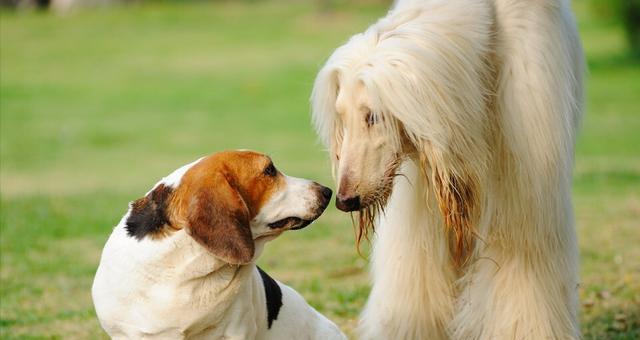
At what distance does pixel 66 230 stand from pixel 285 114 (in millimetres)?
12333

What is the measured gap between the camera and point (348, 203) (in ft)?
16.3

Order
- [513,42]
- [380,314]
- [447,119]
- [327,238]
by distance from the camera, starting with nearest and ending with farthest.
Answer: [447,119], [513,42], [380,314], [327,238]

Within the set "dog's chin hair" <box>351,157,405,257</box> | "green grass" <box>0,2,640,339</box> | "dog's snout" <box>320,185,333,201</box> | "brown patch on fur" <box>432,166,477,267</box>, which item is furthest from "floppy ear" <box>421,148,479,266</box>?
"green grass" <box>0,2,640,339</box>

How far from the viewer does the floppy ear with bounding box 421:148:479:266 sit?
501 centimetres

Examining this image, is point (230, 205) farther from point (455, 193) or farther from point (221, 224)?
point (455, 193)

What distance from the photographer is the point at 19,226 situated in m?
11.4

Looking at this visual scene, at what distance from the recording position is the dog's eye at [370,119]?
16.2 ft

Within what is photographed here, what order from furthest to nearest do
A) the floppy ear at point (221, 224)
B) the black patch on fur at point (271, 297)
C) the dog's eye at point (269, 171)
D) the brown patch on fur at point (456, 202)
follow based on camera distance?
the black patch on fur at point (271, 297), the dog's eye at point (269, 171), the brown patch on fur at point (456, 202), the floppy ear at point (221, 224)

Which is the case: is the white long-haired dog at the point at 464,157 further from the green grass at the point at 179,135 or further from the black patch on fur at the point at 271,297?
the green grass at the point at 179,135

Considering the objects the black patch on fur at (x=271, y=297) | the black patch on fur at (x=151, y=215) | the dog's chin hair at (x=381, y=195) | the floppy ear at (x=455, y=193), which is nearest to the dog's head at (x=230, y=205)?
the black patch on fur at (x=151, y=215)

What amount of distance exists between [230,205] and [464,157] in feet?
3.58

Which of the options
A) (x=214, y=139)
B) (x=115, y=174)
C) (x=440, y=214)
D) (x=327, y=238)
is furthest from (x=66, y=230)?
(x=214, y=139)

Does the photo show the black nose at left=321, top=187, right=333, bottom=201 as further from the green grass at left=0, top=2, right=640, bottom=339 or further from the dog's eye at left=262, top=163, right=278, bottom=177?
the green grass at left=0, top=2, right=640, bottom=339

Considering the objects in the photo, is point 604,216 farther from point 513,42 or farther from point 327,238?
point 513,42
